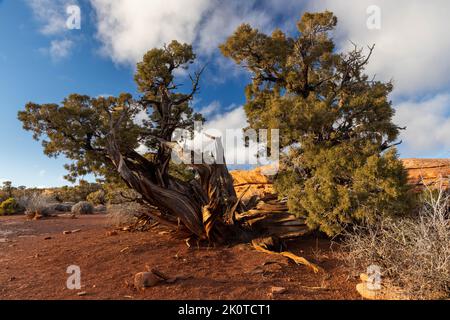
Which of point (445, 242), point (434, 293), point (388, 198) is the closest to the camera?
point (434, 293)

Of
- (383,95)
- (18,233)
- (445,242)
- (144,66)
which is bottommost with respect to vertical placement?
(18,233)

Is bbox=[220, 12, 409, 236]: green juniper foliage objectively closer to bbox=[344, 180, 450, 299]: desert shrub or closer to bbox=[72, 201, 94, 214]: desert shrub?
bbox=[344, 180, 450, 299]: desert shrub

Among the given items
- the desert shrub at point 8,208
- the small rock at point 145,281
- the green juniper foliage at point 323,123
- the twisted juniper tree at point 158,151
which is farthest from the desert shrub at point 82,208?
the small rock at point 145,281

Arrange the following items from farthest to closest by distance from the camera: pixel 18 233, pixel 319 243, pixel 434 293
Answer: pixel 18 233 → pixel 319 243 → pixel 434 293

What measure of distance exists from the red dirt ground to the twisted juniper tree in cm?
78

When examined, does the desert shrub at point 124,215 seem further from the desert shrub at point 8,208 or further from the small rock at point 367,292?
the desert shrub at point 8,208

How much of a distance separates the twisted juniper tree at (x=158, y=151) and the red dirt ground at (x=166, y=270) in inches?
30.7


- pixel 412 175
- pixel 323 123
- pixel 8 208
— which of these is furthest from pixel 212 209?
pixel 8 208

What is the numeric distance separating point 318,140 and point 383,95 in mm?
2355

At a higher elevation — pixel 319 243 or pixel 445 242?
pixel 445 242

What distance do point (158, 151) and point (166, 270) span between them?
492 centimetres

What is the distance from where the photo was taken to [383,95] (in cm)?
778
